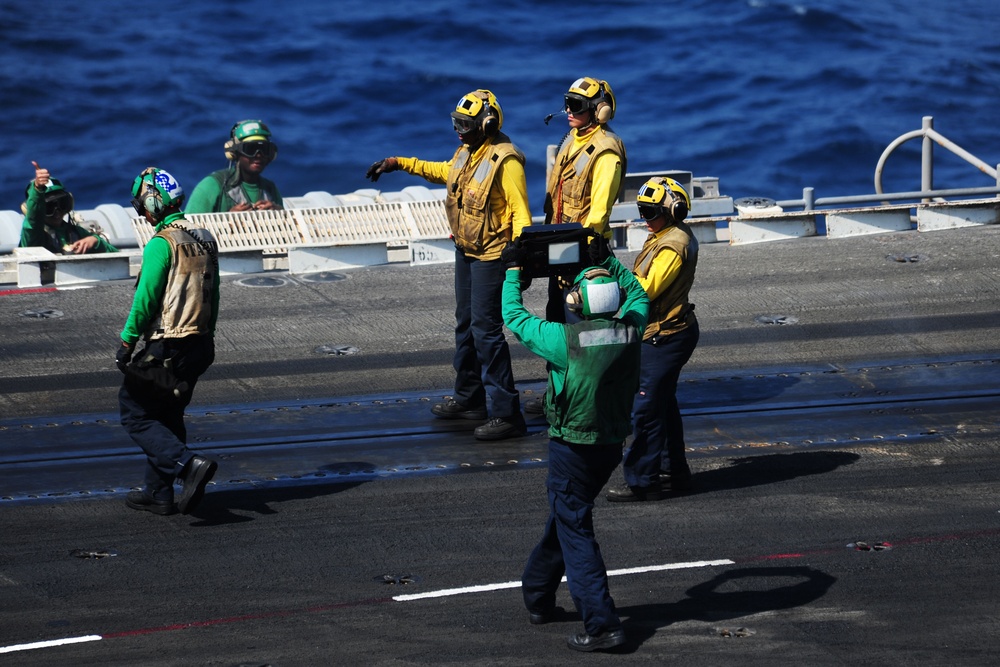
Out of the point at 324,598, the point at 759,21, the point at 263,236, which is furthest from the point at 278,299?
the point at 759,21

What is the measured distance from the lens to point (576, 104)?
10297 millimetres

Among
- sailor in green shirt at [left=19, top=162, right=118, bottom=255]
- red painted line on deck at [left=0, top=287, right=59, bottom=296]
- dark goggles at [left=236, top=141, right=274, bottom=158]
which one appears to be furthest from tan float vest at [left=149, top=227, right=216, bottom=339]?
dark goggles at [left=236, top=141, right=274, bottom=158]

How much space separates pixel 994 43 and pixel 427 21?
20944 mm

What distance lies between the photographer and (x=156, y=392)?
8.99m

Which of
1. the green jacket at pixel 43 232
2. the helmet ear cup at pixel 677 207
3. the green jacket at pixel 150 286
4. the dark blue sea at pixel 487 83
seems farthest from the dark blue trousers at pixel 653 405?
the dark blue sea at pixel 487 83

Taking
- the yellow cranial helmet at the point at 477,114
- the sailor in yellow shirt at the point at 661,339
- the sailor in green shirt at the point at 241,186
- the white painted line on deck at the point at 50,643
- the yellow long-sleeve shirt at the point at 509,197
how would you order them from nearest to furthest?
1. the white painted line on deck at the point at 50,643
2. the sailor in yellow shirt at the point at 661,339
3. the yellow cranial helmet at the point at 477,114
4. the yellow long-sleeve shirt at the point at 509,197
5. the sailor in green shirt at the point at 241,186

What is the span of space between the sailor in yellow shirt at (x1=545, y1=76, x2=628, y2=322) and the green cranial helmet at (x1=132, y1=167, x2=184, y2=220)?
265 centimetres

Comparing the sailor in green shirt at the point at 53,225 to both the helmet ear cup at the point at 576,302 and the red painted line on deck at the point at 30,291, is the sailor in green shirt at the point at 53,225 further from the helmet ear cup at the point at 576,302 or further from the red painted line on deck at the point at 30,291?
the helmet ear cup at the point at 576,302

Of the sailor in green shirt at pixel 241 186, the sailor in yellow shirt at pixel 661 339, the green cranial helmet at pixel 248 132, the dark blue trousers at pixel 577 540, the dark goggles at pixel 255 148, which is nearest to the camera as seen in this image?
the dark blue trousers at pixel 577 540

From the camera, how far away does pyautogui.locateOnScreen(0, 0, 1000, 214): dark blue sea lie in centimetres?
4337

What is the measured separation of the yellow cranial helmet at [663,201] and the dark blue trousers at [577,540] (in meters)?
2.05

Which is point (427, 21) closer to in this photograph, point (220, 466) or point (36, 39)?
point (36, 39)

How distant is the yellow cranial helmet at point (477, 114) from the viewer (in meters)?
10.2

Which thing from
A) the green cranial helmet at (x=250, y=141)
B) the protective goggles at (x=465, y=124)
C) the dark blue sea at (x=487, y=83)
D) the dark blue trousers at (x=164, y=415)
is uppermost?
the dark blue sea at (x=487, y=83)
